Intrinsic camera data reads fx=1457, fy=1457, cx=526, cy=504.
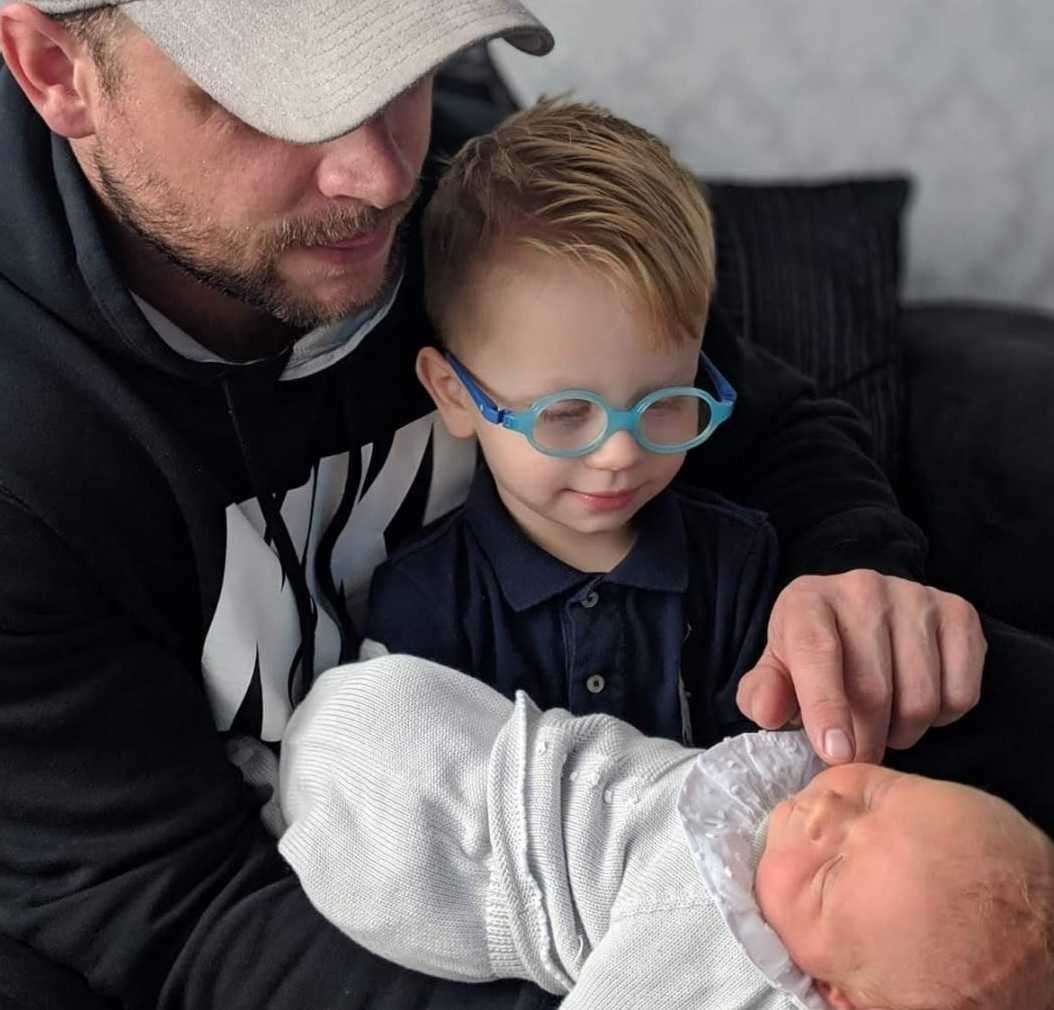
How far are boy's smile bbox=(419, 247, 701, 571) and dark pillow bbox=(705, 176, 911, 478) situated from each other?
60cm

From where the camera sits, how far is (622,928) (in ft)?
3.40

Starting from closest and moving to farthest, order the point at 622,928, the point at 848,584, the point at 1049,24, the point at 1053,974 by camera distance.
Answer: the point at 1053,974 < the point at 622,928 < the point at 848,584 < the point at 1049,24

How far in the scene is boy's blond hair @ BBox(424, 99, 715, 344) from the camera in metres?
1.12

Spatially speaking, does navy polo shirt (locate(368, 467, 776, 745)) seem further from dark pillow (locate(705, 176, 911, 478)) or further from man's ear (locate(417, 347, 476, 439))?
dark pillow (locate(705, 176, 911, 478))

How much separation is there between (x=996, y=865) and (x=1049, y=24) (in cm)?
153

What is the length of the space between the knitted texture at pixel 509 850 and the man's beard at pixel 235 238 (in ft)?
0.96

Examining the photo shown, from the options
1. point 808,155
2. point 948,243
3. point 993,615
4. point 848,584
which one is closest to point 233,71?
point 848,584

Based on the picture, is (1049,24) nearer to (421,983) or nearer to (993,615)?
(993,615)

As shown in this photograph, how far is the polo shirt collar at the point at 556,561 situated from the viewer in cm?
123

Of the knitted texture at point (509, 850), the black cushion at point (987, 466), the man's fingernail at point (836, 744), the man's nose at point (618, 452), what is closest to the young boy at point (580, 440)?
the man's nose at point (618, 452)

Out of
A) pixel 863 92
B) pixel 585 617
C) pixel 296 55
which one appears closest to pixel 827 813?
pixel 585 617

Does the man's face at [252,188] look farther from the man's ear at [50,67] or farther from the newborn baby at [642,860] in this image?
the newborn baby at [642,860]

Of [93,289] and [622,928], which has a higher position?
[93,289]

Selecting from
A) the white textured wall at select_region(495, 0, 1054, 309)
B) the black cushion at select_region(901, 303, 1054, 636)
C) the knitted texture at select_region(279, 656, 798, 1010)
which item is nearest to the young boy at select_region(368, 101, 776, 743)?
the knitted texture at select_region(279, 656, 798, 1010)
